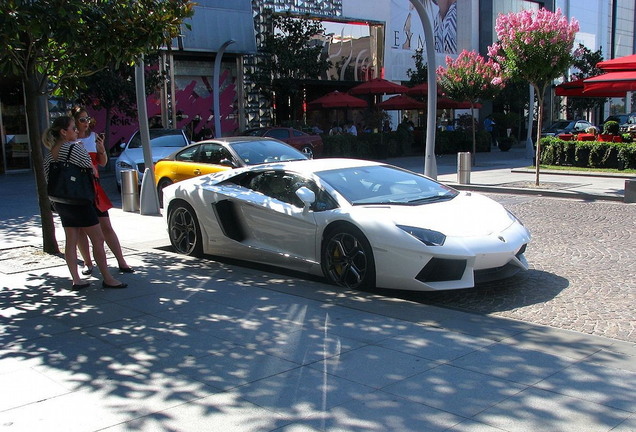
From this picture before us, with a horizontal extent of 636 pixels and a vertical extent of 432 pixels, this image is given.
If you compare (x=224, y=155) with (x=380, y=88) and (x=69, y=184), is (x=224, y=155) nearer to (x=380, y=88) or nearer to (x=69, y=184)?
(x=69, y=184)

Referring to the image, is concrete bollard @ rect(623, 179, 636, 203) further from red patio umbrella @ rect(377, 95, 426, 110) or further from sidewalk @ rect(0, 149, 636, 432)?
red patio umbrella @ rect(377, 95, 426, 110)

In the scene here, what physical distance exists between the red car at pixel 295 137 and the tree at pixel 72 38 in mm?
15019

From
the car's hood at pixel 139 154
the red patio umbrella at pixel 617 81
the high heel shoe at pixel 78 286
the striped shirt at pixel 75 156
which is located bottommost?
the high heel shoe at pixel 78 286

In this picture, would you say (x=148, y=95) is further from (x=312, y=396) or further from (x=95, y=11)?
(x=312, y=396)

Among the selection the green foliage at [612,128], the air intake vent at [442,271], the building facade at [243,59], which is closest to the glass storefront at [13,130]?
the building facade at [243,59]

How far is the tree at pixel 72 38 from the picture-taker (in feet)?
23.2

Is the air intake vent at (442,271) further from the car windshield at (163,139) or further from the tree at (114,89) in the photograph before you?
the tree at (114,89)

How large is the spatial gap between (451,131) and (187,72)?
12084 mm

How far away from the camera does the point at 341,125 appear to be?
34.9 metres

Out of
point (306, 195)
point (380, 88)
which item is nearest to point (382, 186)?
point (306, 195)

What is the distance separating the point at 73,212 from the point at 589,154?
54.5ft

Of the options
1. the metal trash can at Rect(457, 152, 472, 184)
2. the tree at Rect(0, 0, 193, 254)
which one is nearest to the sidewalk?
the tree at Rect(0, 0, 193, 254)

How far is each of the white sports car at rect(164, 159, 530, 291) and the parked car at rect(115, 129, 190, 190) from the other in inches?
304

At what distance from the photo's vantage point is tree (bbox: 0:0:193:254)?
707 cm
